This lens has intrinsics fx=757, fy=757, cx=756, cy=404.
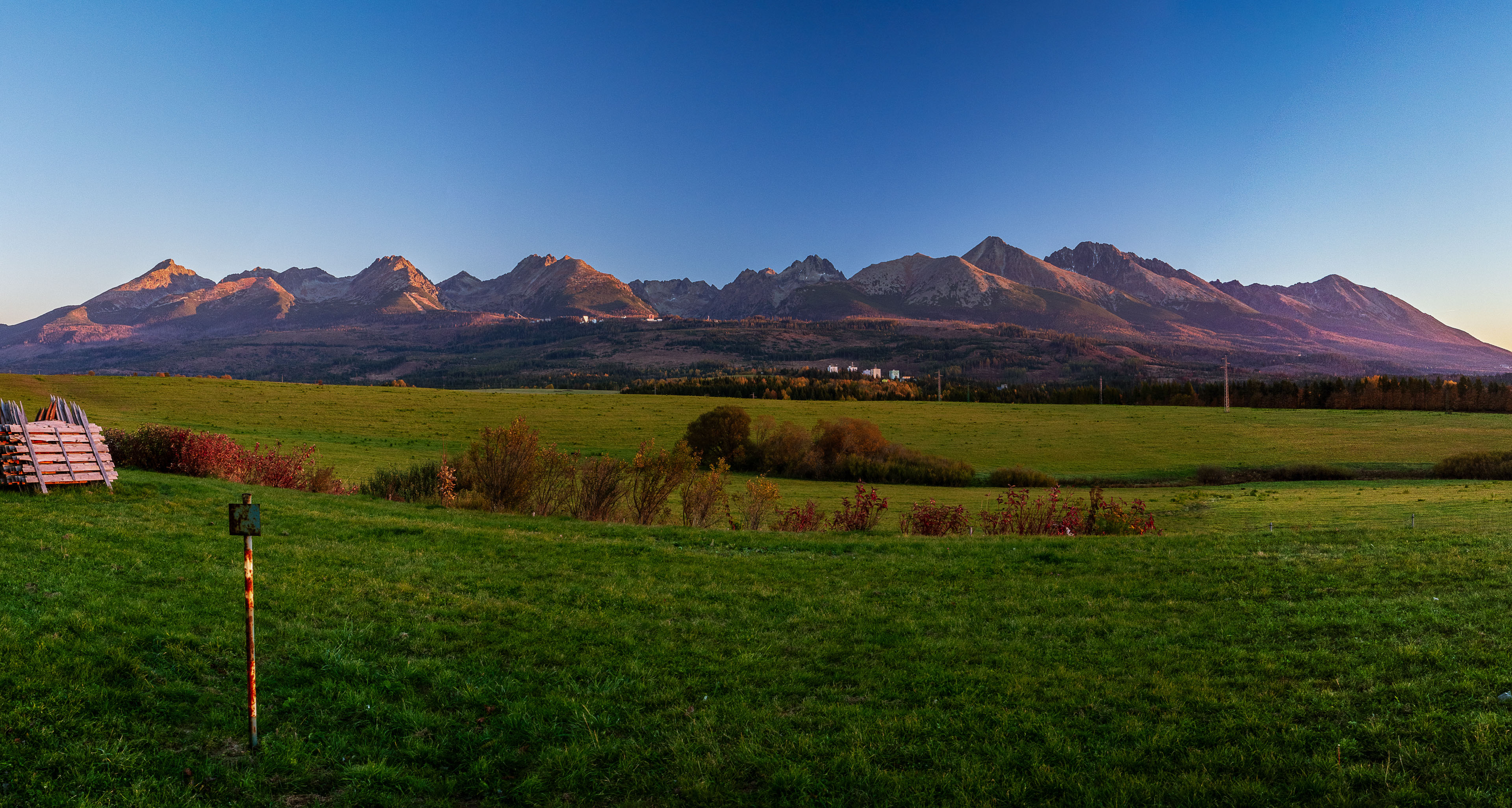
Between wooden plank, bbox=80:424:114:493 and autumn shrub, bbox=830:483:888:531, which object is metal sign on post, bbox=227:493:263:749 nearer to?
wooden plank, bbox=80:424:114:493

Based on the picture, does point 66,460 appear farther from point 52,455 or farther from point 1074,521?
point 1074,521

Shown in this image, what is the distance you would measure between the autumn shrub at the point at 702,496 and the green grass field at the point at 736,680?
44.6 ft

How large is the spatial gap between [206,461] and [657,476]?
1541 cm

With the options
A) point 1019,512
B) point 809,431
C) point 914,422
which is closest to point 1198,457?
point 914,422

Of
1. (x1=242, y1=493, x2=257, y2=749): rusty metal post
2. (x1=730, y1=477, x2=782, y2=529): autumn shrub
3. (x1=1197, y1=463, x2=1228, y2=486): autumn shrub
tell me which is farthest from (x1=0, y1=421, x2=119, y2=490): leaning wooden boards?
(x1=1197, y1=463, x2=1228, y2=486): autumn shrub

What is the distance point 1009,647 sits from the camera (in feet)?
30.7

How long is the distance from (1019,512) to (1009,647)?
20.0 m

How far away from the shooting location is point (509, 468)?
26.6 meters

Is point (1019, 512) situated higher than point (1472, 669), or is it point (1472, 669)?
point (1472, 669)

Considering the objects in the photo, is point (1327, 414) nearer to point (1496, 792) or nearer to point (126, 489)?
point (1496, 792)

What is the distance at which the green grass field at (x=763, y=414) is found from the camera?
180 ft

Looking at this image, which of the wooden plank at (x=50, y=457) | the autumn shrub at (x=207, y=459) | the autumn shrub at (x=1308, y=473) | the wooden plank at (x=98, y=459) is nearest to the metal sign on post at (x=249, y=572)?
the wooden plank at (x=50, y=457)

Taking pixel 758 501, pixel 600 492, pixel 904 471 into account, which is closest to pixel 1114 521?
pixel 758 501

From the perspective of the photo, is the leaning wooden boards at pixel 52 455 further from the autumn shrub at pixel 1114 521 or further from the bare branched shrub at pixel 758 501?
the autumn shrub at pixel 1114 521
